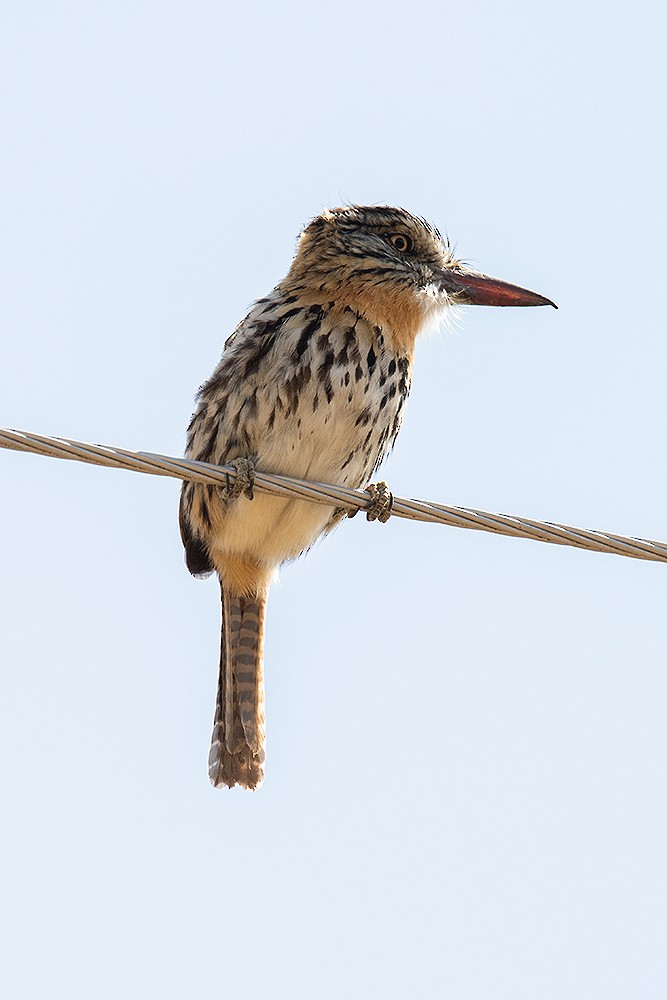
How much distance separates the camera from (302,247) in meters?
7.09

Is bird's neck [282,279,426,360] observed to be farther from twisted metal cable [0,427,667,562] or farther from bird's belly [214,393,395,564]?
twisted metal cable [0,427,667,562]

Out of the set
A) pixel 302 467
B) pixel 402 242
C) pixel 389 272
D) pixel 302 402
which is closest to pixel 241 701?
pixel 302 467

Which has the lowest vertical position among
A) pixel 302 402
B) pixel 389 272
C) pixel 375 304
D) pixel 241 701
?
pixel 241 701

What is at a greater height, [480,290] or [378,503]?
[480,290]

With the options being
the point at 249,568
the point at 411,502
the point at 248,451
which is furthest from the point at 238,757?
the point at 411,502

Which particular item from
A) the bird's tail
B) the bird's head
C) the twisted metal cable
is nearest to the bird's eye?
the bird's head

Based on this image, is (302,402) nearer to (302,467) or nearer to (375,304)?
(302,467)

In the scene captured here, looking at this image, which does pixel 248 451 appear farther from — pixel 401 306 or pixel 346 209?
pixel 346 209

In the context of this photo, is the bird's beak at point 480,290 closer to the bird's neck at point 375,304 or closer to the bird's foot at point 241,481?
the bird's neck at point 375,304

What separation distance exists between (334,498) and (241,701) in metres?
2.27

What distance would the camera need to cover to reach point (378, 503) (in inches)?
235

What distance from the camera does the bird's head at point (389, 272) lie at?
6707 mm

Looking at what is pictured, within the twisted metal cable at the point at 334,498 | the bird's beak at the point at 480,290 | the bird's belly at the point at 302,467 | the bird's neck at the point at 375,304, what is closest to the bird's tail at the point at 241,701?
the bird's belly at the point at 302,467

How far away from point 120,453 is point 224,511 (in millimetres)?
2130
